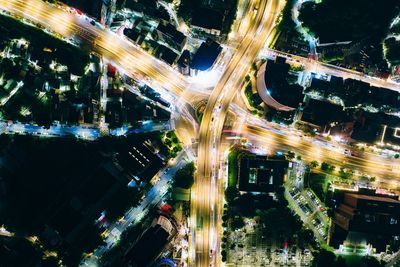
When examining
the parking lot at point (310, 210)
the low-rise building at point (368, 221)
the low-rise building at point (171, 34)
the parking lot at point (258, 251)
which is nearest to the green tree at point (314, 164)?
the parking lot at point (310, 210)

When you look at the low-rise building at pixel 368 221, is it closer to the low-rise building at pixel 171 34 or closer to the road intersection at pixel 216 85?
the road intersection at pixel 216 85

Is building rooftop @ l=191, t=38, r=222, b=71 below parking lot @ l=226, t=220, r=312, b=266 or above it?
above

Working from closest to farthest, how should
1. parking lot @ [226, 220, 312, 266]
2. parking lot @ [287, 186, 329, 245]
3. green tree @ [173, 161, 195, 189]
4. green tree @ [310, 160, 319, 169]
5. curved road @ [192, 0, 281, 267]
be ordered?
green tree @ [173, 161, 195, 189] → curved road @ [192, 0, 281, 267] → parking lot @ [226, 220, 312, 266] → parking lot @ [287, 186, 329, 245] → green tree @ [310, 160, 319, 169]

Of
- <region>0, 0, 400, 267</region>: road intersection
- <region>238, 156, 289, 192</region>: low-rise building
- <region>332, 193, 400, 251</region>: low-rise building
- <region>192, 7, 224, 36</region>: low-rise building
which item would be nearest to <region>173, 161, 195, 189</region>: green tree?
<region>0, 0, 400, 267</region>: road intersection

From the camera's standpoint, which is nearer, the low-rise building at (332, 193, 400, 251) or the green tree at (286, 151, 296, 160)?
the low-rise building at (332, 193, 400, 251)

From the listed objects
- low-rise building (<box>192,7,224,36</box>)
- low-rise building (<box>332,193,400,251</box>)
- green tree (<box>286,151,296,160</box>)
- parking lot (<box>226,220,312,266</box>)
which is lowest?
parking lot (<box>226,220,312,266</box>)

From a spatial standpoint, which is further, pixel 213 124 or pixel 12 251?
pixel 213 124

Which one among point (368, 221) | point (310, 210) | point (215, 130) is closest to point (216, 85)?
point (215, 130)

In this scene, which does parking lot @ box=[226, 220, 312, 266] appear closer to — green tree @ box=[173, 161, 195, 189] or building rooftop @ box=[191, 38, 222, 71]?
green tree @ box=[173, 161, 195, 189]

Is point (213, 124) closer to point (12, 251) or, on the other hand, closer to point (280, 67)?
point (280, 67)

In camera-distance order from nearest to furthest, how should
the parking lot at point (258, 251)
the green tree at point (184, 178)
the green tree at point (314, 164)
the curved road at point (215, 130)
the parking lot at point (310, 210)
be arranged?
the green tree at point (184, 178), the curved road at point (215, 130), the parking lot at point (258, 251), the parking lot at point (310, 210), the green tree at point (314, 164)

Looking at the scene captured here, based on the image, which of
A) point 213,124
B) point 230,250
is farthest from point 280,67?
point 230,250
